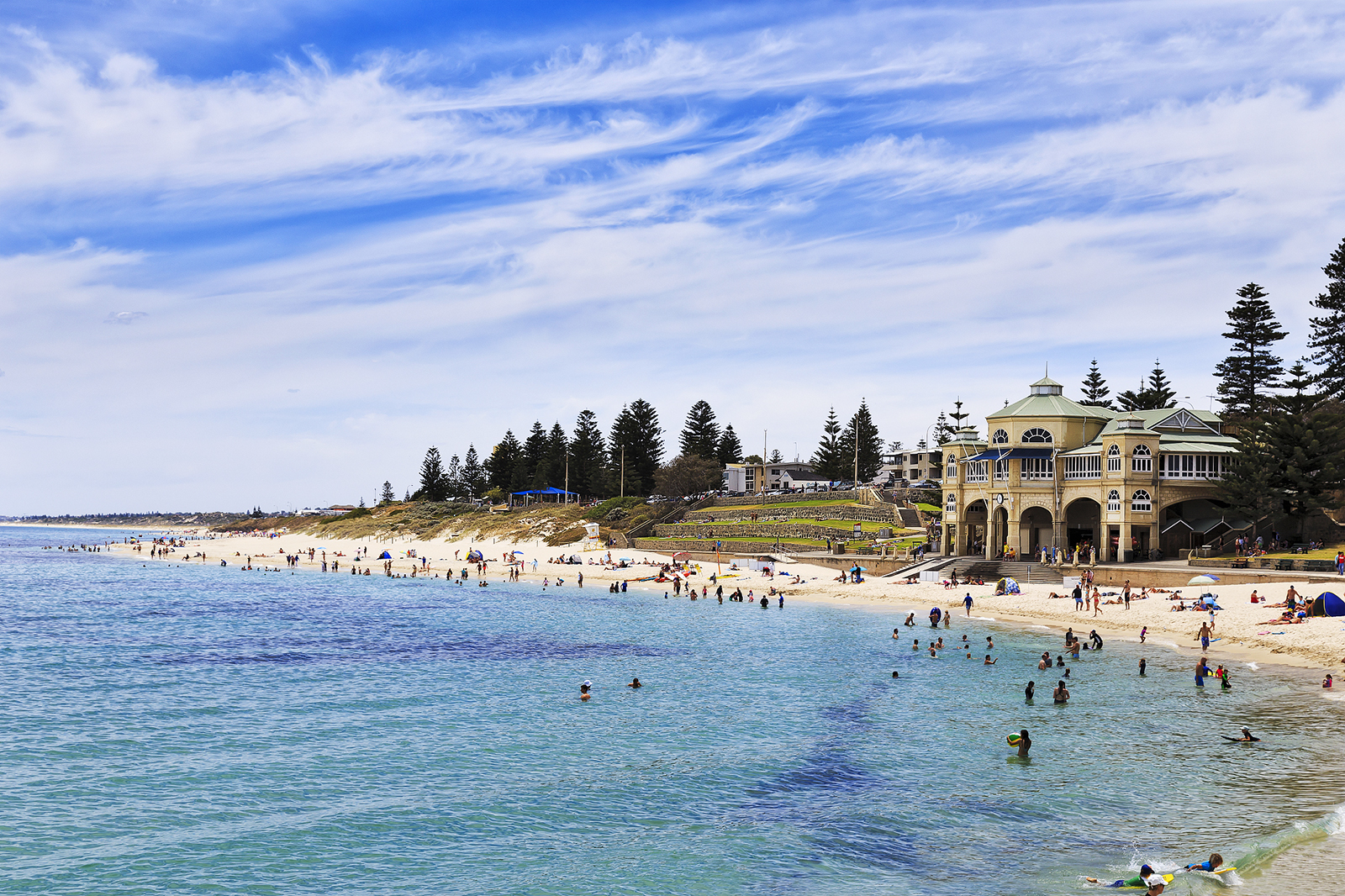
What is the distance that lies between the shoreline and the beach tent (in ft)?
1.42

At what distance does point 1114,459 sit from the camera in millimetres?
62844

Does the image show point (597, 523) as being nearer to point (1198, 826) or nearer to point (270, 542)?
point (270, 542)

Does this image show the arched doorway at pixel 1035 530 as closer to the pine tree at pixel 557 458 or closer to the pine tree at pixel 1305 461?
the pine tree at pixel 1305 461

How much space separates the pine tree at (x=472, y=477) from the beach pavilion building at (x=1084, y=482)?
104 m

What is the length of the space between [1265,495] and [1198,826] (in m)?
47.3

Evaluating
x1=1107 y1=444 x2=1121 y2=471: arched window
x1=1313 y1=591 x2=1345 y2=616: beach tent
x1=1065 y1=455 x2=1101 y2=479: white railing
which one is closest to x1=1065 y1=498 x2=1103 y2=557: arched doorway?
x1=1065 y1=455 x2=1101 y2=479: white railing

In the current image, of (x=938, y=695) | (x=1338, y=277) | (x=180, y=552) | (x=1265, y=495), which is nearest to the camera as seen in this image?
(x=938, y=695)

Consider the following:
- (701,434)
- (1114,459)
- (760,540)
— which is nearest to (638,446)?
(701,434)

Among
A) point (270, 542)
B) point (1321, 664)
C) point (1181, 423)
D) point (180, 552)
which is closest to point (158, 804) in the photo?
point (1321, 664)

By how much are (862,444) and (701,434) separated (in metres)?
22.1

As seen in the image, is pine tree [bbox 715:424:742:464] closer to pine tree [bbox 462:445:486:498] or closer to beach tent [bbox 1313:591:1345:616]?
pine tree [bbox 462:445:486:498]

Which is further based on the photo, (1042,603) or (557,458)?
(557,458)

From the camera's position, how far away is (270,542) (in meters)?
150

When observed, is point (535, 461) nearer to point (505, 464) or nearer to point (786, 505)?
point (505, 464)
